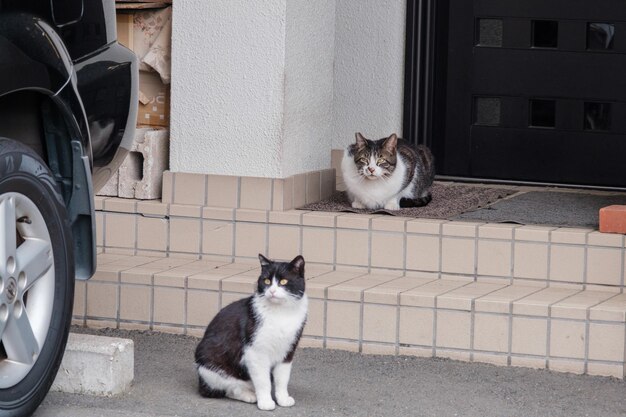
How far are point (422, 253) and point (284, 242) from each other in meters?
0.72

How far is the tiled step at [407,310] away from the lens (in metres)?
5.14

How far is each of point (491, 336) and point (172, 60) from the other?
7.65 feet

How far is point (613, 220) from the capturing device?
→ 554 centimetres

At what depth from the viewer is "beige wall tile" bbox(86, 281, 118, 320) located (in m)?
5.73

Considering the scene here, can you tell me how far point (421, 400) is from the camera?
4.74 metres

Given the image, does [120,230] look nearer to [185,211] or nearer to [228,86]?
[185,211]

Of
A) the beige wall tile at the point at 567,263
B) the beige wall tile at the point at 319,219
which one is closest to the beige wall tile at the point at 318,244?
the beige wall tile at the point at 319,219

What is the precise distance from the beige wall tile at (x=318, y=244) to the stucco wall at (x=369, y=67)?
1512 mm

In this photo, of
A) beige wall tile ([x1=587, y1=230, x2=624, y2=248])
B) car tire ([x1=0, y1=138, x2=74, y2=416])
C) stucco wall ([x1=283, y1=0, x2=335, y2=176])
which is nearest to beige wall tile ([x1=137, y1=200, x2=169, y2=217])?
stucco wall ([x1=283, y1=0, x2=335, y2=176])

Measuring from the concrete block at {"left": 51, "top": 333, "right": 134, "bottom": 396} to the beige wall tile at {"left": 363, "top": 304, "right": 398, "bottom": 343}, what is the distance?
48.8 inches

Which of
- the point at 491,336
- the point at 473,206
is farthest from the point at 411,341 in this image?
the point at 473,206

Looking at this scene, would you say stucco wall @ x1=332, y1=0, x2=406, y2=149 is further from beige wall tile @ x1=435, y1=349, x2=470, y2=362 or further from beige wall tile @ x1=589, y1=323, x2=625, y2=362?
beige wall tile @ x1=589, y1=323, x2=625, y2=362

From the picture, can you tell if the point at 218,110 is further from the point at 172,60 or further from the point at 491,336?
the point at 491,336

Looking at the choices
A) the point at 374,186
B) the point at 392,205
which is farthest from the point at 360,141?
the point at 392,205
